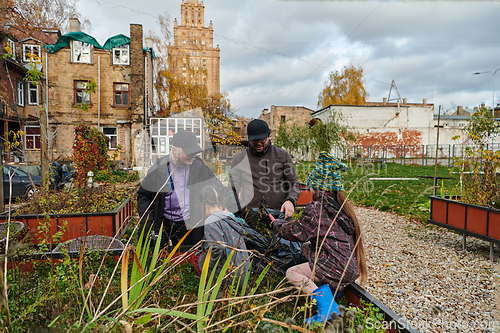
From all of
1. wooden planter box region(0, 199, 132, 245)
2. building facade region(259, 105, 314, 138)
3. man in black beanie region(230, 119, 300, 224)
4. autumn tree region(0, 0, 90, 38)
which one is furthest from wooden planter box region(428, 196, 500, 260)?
building facade region(259, 105, 314, 138)

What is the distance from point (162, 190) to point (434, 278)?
144 inches

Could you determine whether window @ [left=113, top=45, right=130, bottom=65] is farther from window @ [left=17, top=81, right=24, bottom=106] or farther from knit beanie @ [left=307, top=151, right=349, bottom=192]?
knit beanie @ [left=307, top=151, right=349, bottom=192]

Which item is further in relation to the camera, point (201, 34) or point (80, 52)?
point (201, 34)

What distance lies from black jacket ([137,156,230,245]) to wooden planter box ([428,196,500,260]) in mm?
3778

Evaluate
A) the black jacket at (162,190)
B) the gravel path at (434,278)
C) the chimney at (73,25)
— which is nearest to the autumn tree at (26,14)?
the black jacket at (162,190)

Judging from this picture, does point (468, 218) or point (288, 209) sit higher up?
point (288, 209)

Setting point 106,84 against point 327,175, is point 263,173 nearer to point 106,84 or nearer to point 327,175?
point 327,175

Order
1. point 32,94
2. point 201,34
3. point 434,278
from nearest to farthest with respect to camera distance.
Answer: point 434,278 < point 32,94 < point 201,34

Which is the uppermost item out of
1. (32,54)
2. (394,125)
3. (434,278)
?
(394,125)

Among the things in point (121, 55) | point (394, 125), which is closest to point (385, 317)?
point (121, 55)

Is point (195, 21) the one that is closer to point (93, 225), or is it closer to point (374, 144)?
point (374, 144)

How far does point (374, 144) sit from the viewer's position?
104 ft

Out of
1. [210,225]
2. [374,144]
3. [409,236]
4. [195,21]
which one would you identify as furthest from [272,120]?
[195,21]

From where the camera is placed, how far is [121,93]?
69.3 feet
